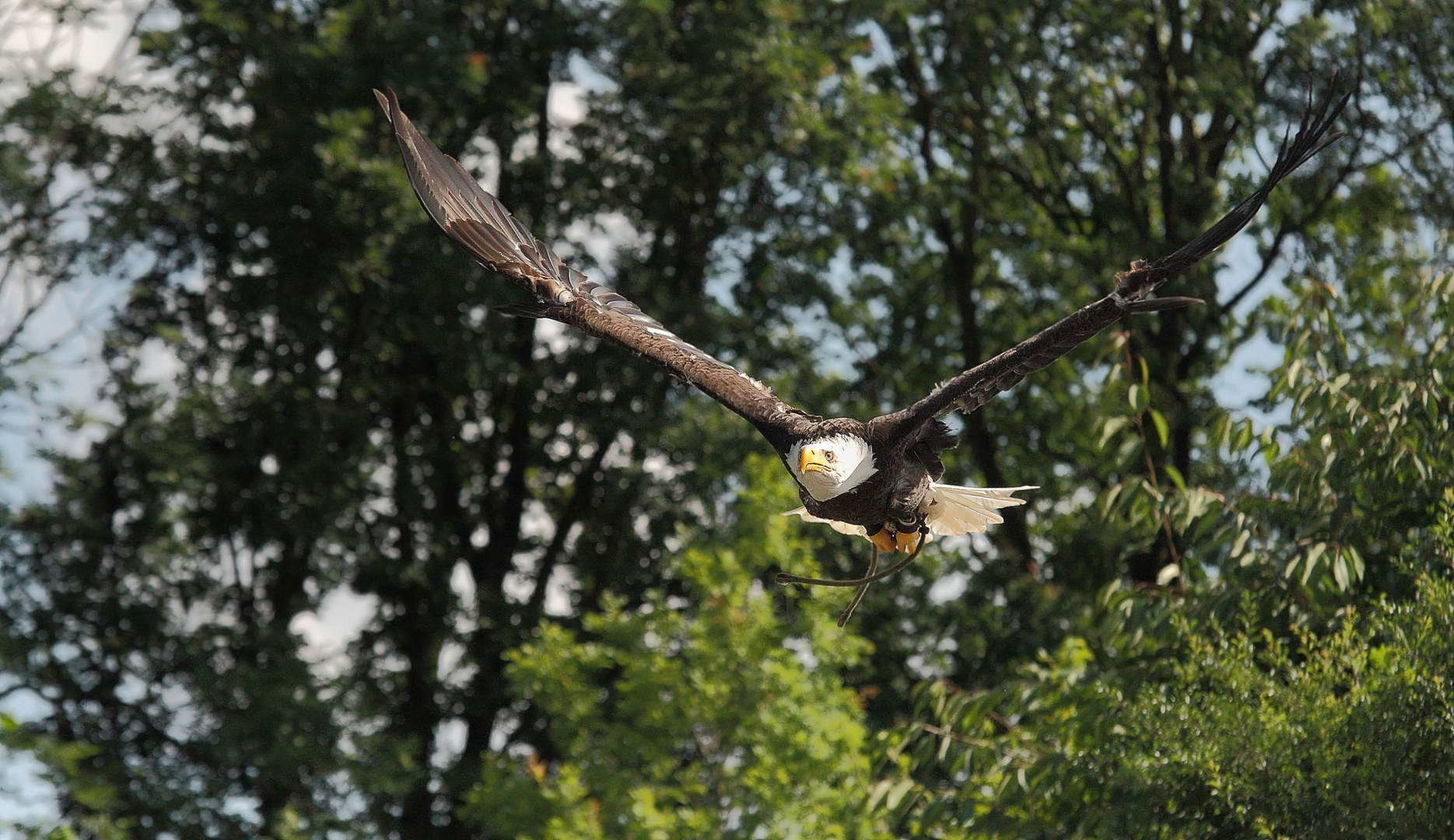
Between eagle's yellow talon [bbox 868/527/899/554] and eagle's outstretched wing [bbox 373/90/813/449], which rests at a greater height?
eagle's outstretched wing [bbox 373/90/813/449]

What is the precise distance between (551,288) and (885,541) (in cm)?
198

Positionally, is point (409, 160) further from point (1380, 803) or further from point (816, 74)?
point (816, 74)

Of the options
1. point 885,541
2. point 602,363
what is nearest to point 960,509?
point 885,541

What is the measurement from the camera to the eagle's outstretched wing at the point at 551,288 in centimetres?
596

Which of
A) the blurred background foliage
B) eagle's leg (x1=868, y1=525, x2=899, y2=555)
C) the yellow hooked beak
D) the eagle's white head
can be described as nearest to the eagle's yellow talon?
eagle's leg (x1=868, y1=525, x2=899, y2=555)

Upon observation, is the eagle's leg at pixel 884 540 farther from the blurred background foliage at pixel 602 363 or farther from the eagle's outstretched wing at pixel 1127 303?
the blurred background foliage at pixel 602 363

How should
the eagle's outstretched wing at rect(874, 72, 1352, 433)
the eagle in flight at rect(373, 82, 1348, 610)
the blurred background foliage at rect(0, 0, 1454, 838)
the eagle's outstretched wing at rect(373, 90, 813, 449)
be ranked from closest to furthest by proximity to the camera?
the eagle's outstretched wing at rect(874, 72, 1352, 433)
the eagle in flight at rect(373, 82, 1348, 610)
the eagle's outstretched wing at rect(373, 90, 813, 449)
the blurred background foliage at rect(0, 0, 1454, 838)

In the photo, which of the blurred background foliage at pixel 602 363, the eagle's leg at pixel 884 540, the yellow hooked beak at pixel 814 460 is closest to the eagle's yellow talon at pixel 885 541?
the eagle's leg at pixel 884 540

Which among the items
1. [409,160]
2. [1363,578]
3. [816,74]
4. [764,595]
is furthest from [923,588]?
[409,160]

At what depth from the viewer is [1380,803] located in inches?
212

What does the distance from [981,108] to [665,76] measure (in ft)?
9.28

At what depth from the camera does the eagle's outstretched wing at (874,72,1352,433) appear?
14.7 feet

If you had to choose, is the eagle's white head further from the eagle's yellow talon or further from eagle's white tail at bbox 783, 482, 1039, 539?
eagle's white tail at bbox 783, 482, 1039, 539

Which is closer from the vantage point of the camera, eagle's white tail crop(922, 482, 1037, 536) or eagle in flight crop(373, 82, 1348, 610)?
eagle in flight crop(373, 82, 1348, 610)
